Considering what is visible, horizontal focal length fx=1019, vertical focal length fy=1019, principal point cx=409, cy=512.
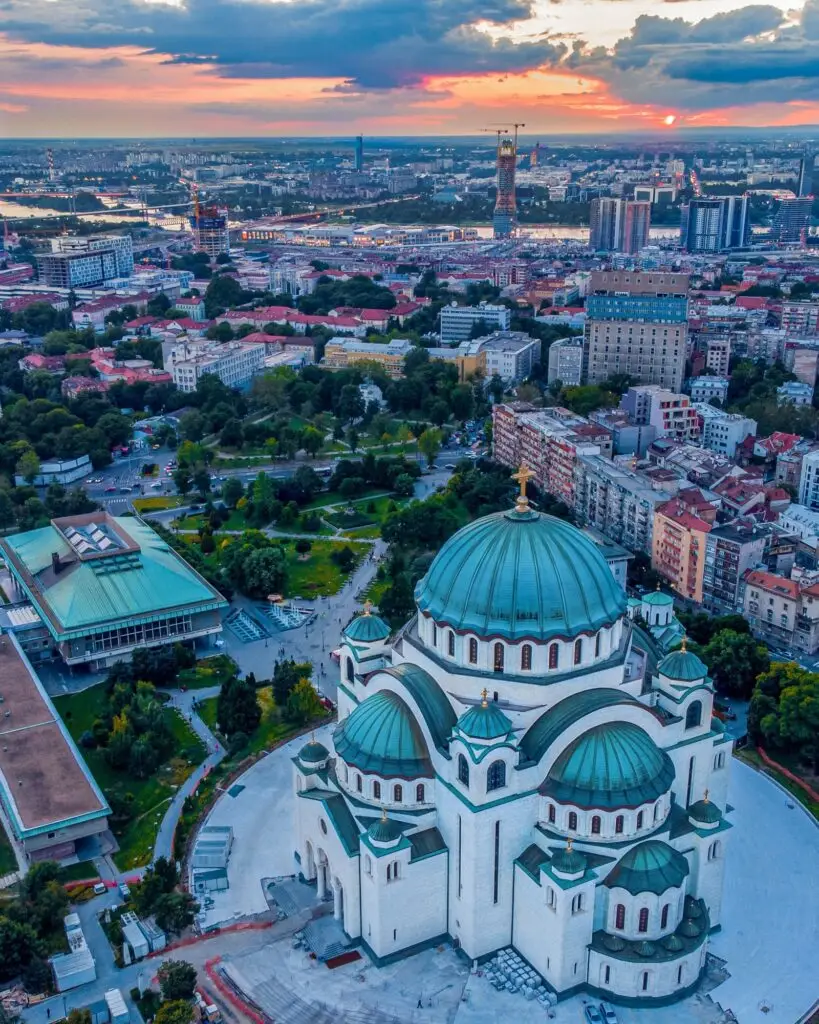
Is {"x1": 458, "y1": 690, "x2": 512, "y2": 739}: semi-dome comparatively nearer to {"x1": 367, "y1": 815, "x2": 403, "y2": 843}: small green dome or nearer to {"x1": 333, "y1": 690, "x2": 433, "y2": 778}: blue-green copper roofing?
{"x1": 333, "y1": 690, "x2": 433, "y2": 778}: blue-green copper roofing

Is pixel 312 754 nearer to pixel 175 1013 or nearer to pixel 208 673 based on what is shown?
pixel 175 1013

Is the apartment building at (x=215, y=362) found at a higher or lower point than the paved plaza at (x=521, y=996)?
higher

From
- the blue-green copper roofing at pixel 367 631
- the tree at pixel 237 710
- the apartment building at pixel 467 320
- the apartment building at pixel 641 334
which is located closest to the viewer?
the blue-green copper roofing at pixel 367 631

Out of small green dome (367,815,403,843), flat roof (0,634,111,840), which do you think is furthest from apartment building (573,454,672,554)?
flat roof (0,634,111,840)

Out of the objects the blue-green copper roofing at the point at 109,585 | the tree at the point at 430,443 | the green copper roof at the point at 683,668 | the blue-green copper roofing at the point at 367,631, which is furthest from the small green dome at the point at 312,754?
the tree at the point at 430,443

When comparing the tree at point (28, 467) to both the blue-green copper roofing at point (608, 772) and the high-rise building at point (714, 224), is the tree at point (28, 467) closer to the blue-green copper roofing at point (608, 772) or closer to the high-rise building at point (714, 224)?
the blue-green copper roofing at point (608, 772)
